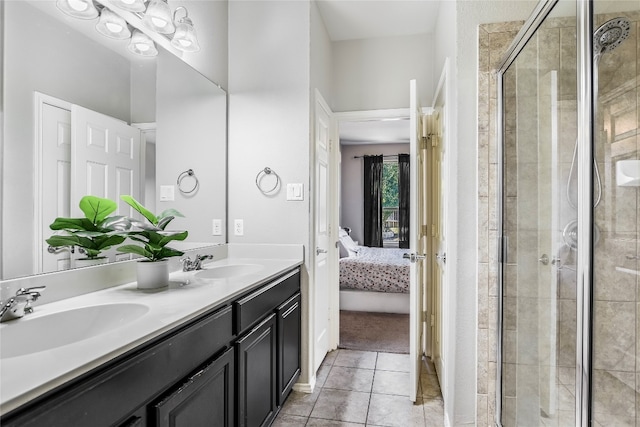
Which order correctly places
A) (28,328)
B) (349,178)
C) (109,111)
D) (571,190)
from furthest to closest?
(349,178) < (109,111) < (571,190) < (28,328)

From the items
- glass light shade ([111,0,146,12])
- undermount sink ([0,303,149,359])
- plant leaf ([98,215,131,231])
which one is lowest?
undermount sink ([0,303,149,359])

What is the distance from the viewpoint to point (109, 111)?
4.98 feet

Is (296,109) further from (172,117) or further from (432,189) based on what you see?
(432,189)

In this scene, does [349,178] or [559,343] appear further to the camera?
[349,178]

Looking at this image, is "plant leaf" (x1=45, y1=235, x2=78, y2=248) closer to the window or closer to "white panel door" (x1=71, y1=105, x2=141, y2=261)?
"white panel door" (x1=71, y1=105, x2=141, y2=261)

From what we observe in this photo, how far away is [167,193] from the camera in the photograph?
6.48ft

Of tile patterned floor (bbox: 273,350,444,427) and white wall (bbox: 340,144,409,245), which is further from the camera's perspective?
white wall (bbox: 340,144,409,245)

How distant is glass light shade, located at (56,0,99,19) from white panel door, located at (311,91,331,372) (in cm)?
139

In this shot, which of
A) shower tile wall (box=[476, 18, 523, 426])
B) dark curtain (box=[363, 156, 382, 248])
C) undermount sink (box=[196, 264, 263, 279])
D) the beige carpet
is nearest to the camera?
shower tile wall (box=[476, 18, 523, 426])

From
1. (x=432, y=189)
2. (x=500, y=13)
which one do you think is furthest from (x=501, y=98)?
(x=432, y=189)

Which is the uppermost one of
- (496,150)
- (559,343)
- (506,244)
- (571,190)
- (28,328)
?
(496,150)

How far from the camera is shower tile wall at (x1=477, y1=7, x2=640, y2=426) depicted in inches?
48.1

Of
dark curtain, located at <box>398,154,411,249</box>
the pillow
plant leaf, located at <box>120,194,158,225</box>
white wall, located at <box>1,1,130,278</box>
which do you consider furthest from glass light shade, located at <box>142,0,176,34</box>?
dark curtain, located at <box>398,154,411,249</box>

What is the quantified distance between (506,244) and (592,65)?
917 mm
